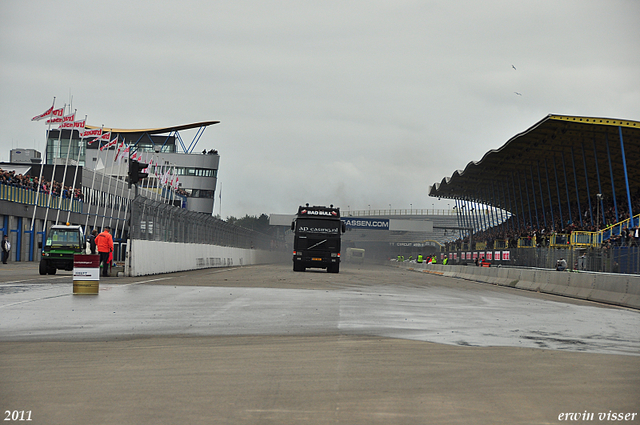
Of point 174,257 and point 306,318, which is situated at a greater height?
point 174,257

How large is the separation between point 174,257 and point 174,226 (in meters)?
1.46

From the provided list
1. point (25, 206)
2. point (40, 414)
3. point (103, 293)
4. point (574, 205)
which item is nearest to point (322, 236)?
point (25, 206)

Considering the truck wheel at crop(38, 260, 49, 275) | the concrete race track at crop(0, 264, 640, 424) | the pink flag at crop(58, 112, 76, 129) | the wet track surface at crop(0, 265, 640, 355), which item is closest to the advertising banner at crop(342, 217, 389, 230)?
the pink flag at crop(58, 112, 76, 129)

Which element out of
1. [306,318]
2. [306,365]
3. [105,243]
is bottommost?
[306,365]

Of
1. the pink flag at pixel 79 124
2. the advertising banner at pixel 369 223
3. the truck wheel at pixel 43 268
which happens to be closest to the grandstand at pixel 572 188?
the truck wheel at pixel 43 268

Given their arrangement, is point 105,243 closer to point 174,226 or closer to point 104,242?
point 104,242

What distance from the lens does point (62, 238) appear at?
96.4 ft

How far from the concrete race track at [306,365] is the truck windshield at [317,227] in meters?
28.3

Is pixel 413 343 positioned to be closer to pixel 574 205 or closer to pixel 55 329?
pixel 55 329

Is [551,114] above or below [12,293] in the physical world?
above

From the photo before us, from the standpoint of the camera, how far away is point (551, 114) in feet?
144

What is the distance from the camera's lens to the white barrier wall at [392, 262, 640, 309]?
20422 mm

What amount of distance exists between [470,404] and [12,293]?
14.1 m

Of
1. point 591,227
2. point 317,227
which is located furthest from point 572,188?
point 317,227
